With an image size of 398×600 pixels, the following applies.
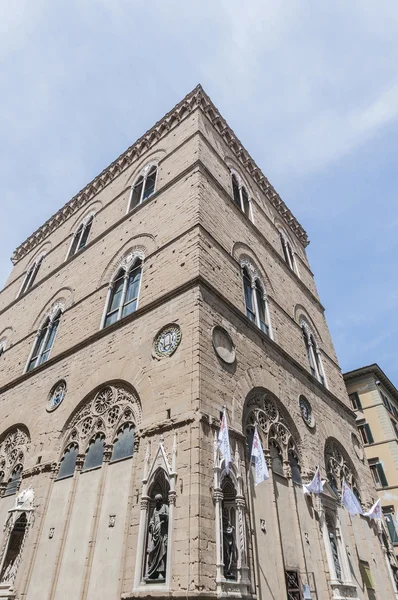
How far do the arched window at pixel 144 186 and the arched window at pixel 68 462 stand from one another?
9.63 meters

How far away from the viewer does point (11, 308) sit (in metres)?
19.5

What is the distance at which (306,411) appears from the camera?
12.1m

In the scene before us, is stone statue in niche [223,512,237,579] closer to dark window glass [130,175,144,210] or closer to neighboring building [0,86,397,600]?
neighboring building [0,86,397,600]

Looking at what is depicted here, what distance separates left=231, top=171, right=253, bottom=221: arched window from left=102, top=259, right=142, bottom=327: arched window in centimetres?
570

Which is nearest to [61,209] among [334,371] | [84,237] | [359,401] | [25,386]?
[84,237]

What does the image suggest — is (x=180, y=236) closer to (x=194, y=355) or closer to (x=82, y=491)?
(x=194, y=355)

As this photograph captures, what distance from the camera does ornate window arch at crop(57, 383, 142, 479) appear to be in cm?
885

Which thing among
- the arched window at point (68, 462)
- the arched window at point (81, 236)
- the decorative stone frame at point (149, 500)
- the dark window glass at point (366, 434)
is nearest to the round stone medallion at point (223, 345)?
the decorative stone frame at point (149, 500)

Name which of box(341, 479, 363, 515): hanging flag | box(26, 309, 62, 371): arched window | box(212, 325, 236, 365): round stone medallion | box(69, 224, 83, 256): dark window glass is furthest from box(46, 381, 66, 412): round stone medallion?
box(341, 479, 363, 515): hanging flag

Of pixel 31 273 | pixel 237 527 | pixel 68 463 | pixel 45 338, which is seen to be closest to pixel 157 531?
pixel 237 527

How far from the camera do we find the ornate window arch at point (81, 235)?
17961 mm

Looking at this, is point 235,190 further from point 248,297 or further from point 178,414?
point 178,414

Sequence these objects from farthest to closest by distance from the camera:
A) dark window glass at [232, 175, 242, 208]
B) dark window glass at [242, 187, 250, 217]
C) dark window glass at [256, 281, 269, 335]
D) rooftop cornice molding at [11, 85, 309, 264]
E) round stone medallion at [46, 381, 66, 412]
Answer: rooftop cornice molding at [11, 85, 309, 264]
dark window glass at [242, 187, 250, 217]
dark window glass at [232, 175, 242, 208]
dark window glass at [256, 281, 269, 335]
round stone medallion at [46, 381, 66, 412]

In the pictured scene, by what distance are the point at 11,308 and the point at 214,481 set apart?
635 inches
